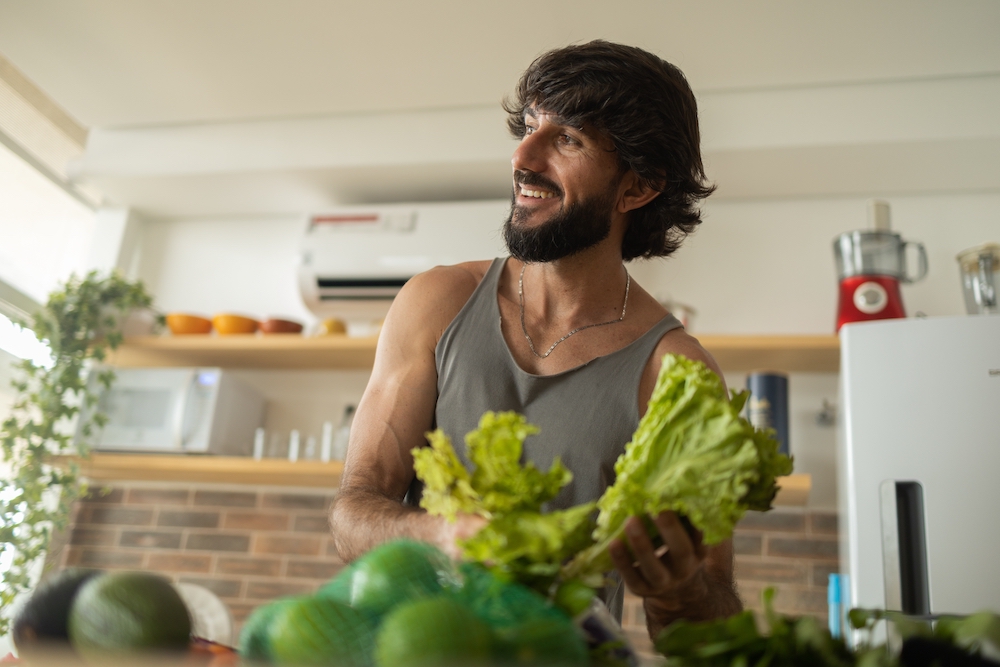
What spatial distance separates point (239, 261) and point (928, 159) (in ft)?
8.96

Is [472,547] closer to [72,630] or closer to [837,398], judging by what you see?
[72,630]

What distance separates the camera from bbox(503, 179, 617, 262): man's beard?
1.54 metres

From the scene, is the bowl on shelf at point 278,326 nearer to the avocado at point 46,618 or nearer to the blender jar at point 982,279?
the blender jar at point 982,279

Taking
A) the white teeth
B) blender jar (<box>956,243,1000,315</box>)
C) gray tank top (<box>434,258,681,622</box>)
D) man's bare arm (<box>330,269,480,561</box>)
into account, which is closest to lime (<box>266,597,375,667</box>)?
man's bare arm (<box>330,269,480,561</box>)

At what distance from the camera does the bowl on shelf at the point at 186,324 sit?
3379mm

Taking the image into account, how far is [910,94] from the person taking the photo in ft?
9.98

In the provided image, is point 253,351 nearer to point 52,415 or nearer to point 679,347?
point 52,415

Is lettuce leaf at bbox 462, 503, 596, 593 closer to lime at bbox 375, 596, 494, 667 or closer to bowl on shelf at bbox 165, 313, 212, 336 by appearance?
lime at bbox 375, 596, 494, 667

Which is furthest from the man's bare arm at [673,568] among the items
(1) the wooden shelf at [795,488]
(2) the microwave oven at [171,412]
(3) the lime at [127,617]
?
(2) the microwave oven at [171,412]

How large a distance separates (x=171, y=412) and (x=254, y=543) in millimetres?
584

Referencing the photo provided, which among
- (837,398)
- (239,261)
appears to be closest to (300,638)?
(837,398)

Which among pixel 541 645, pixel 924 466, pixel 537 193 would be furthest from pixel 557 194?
pixel 924 466

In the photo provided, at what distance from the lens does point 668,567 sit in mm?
814

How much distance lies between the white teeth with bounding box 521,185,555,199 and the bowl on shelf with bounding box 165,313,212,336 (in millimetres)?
2164
